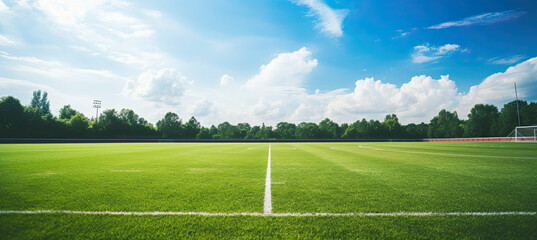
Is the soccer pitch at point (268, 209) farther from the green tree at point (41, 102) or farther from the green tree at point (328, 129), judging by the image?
the green tree at point (41, 102)

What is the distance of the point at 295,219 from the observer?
2680mm

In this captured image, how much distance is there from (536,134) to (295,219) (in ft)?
169

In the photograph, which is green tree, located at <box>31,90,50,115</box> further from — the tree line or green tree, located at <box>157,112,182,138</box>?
green tree, located at <box>157,112,182,138</box>

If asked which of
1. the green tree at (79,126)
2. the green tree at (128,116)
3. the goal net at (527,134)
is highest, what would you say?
the green tree at (128,116)

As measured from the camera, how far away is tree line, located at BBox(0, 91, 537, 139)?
50.7 metres

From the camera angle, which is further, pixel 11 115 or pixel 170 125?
pixel 170 125

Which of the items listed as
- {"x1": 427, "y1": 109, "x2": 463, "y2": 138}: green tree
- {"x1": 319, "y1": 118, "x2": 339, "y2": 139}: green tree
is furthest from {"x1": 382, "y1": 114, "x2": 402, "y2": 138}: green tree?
{"x1": 319, "y1": 118, "x2": 339, "y2": 139}: green tree

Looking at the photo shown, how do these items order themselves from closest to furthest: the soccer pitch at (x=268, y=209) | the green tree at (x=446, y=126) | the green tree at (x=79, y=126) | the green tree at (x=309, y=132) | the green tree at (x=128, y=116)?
the soccer pitch at (x=268, y=209) < the green tree at (x=79, y=126) < the green tree at (x=128, y=116) < the green tree at (x=446, y=126) < the green tree at (x=309, y=132)

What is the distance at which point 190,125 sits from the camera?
102 metres

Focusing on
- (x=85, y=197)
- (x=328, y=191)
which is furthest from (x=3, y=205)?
(x=328, y=191)

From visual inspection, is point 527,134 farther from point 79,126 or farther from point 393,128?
point 79,126

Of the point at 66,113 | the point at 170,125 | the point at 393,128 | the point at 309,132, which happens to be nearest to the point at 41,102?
the point at 66,113

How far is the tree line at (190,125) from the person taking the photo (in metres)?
50.7

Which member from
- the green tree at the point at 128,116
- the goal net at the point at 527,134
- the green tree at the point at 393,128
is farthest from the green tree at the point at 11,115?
the green tree at the point at 393,128
